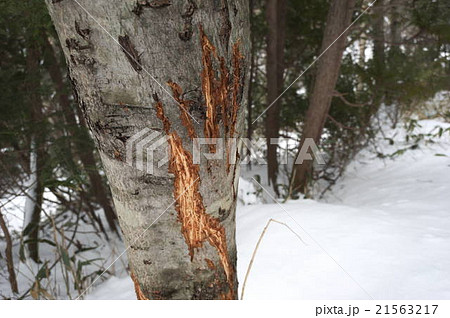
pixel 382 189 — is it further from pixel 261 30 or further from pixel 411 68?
pixel 261 30

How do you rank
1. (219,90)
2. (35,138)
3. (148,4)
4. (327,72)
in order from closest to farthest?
(148,4) < (219,90) < (35,138) < (327,72)

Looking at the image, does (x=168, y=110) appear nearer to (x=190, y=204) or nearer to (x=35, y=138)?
(x=190, y=204)

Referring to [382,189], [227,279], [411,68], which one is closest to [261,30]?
[411,68]

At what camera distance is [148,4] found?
1.57 ft

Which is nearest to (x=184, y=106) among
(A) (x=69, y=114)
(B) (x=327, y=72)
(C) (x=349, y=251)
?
(C) (x=349, y=251)

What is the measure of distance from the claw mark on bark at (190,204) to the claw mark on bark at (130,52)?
6 cm

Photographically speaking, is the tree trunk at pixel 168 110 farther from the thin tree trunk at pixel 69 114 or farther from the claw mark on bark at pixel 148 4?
the thin tree trunk at pixel 69 114

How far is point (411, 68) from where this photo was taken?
4.16 meters

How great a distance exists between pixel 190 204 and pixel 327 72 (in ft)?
9.77

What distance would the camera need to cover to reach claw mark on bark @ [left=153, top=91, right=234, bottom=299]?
23.3 inches

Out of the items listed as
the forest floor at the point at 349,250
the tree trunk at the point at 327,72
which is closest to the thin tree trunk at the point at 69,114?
the forest floor at the point at 349,250

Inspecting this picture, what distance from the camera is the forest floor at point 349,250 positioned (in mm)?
1303

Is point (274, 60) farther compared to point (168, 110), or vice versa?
point (274, 60)

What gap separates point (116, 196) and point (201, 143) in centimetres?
22
